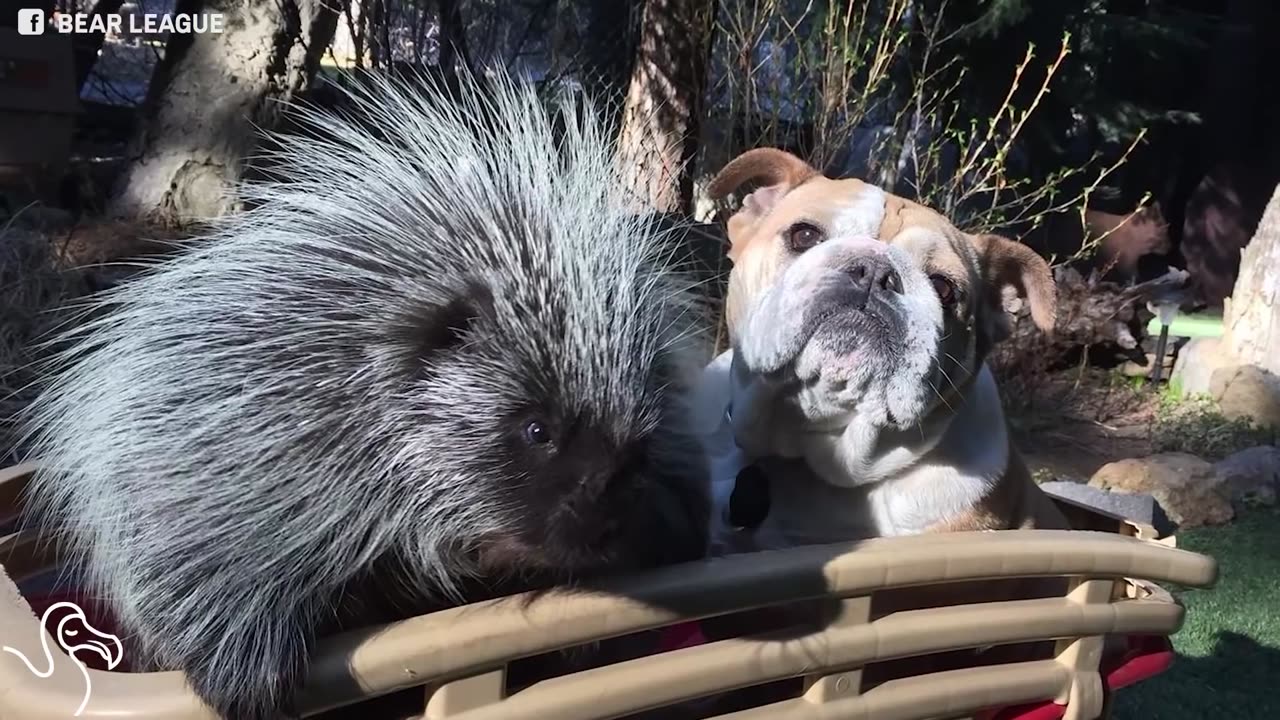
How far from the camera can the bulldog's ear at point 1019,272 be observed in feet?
5.39

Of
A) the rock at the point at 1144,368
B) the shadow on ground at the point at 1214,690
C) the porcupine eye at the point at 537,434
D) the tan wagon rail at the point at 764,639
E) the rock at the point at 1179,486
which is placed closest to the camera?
the tan wagon rail at the point at 764,639

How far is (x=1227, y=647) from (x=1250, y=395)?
103 inches

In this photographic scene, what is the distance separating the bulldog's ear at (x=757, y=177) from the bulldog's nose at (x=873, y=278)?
332 millimetres

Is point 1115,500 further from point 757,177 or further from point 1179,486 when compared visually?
point 757,177

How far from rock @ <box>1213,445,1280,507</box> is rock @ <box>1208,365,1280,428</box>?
0.91 meters

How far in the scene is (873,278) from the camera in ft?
4.56

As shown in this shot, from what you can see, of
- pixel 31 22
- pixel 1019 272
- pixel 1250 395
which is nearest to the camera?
pixel 1019 272

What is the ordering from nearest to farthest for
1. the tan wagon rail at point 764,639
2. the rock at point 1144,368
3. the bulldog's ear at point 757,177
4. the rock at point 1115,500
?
the tan wagon rail at point 764,639 < the bulldog's ear at point 757,177 < the rock at point 1115,500 < the rock at point 1144,368

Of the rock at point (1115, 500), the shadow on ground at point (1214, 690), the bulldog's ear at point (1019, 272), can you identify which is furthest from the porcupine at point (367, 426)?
the rock at point (1115, 500)

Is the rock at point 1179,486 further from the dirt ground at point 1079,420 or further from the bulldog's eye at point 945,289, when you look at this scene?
the bulldog's eye at point 945,289

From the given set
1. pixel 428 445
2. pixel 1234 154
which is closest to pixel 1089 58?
pixel 1234 154

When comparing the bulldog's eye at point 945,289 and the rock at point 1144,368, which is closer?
the bulldog's eye at point 945,289

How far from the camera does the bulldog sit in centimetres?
138

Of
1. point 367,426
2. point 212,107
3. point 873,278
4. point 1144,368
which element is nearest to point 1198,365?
point 1144,368
